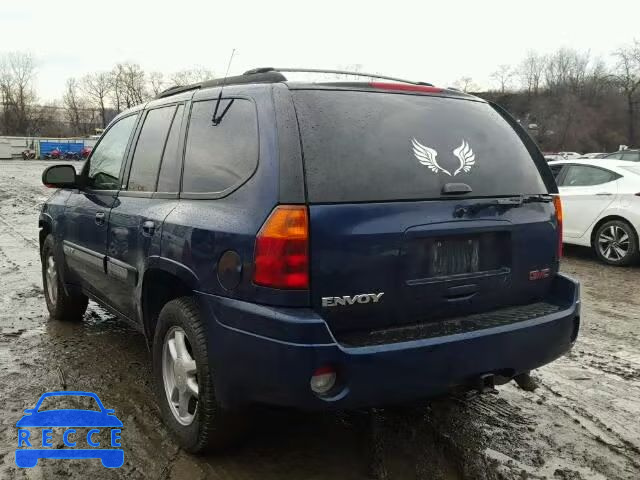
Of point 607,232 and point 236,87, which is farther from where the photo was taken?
point 607,232

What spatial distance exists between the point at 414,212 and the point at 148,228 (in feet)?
5.00

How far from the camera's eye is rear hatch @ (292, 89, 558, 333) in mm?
2482

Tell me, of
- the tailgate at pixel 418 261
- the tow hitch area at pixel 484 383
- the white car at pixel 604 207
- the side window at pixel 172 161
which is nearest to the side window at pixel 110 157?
the side window at pixel 172 161

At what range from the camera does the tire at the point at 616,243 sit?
25.8 ft

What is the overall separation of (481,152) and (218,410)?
6.12ft

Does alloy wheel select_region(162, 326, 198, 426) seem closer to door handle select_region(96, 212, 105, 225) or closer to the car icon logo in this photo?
the car icon logo

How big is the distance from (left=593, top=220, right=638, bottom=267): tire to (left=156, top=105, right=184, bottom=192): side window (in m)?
6.78

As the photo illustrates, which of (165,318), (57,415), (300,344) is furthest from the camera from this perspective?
(57,415)

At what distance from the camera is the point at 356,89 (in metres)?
2.86

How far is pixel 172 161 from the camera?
3.33 metres

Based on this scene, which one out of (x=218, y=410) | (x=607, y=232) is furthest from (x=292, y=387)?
(x=607, y=232)

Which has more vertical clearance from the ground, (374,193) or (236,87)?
(236,87)

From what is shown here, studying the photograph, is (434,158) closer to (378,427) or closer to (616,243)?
(378,427)

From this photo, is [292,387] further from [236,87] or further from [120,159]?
[120,159]
